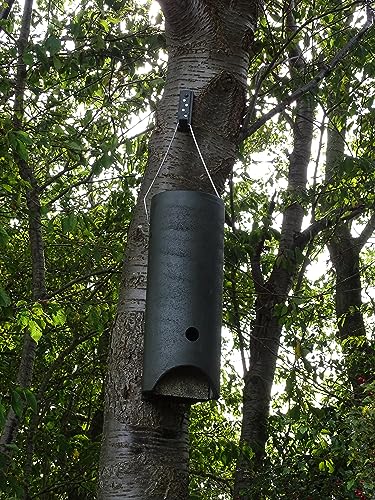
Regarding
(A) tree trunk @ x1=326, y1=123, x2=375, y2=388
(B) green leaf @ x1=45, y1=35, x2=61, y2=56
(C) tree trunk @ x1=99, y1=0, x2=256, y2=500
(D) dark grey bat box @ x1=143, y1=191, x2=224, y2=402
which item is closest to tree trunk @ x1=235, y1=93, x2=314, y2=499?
(A) tree trunk @ x1=326, y1=123, x2=375, y2=388

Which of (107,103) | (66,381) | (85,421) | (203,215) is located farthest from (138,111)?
(203,215)

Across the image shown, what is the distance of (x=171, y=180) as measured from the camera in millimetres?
1796

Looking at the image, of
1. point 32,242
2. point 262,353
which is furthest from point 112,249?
point 262,353

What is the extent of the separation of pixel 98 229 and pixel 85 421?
2.04 m

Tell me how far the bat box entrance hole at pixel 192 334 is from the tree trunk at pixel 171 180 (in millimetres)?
122

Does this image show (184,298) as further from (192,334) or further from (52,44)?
(52,44)

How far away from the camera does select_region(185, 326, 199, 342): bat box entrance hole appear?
156 centimetres

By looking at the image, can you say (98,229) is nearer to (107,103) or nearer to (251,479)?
(107,103)

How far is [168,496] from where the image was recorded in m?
1.51

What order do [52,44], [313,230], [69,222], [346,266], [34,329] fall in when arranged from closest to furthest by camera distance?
[34,329]
[52,44]
[69,222]
[313,230]
[346,266]

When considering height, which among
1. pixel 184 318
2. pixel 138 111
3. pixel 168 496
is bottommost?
pixel 168 496

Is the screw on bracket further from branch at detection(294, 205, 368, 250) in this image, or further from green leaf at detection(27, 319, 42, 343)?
branch at detection(294, 205, 368, 250)

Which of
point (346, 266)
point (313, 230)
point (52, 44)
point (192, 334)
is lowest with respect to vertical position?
point (192, 334)

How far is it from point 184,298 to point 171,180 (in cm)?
36
